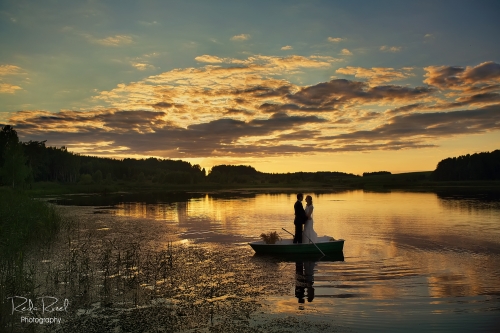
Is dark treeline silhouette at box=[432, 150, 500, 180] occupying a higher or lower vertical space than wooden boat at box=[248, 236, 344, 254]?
higher

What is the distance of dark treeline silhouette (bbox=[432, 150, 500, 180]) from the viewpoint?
138175 millimetres

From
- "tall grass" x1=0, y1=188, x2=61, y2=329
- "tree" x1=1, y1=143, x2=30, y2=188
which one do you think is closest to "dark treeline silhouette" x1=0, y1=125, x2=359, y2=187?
"tree" x1=1, y1=143, x2=30, y2=188

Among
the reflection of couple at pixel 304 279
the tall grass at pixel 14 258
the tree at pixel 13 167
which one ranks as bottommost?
the reflection of couple at pixel 304 279

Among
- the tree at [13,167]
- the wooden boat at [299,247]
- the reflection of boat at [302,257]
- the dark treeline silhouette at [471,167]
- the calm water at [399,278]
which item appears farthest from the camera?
the dark treeline silhouette at [471,167]

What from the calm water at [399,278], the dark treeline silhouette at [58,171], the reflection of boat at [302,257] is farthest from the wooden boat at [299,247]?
the dark treeline silhouette at [58,171]

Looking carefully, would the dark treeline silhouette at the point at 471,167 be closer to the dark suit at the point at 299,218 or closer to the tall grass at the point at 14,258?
the dark suit at the point at 299,218

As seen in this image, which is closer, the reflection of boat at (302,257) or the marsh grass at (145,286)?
the marsh grass at (145,286)

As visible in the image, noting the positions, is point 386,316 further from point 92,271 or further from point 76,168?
point 76,168

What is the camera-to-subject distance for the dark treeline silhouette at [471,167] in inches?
5440

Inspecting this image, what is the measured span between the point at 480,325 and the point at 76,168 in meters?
147

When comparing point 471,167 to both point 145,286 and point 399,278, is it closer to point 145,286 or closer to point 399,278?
point 399,278

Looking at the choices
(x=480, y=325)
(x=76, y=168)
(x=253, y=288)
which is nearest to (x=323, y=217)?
(x=253, y=288)

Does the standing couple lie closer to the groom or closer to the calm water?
the groom

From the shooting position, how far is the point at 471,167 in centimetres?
14388
